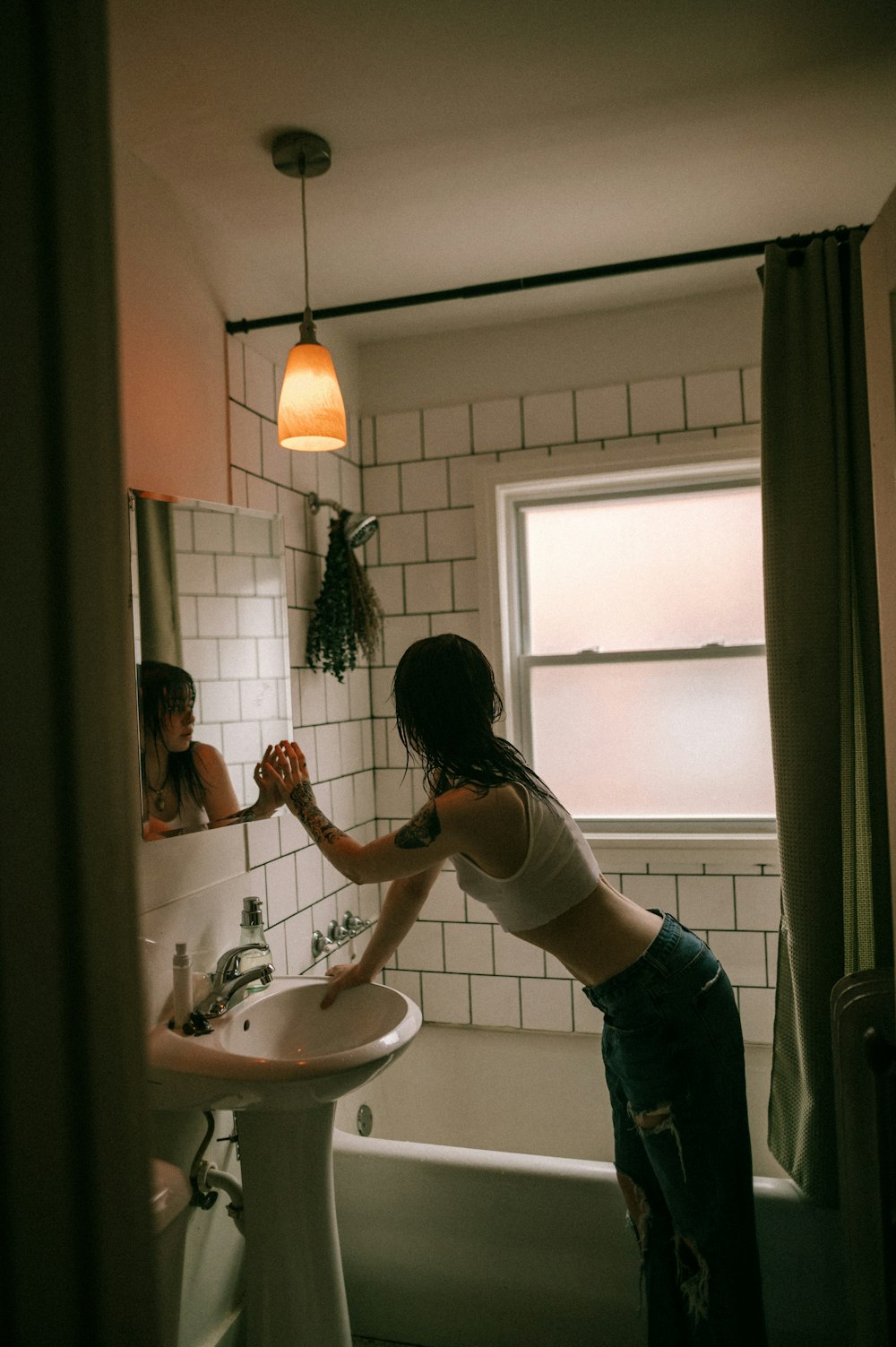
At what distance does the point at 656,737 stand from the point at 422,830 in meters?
1.46

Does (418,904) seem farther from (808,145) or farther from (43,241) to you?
(808,145)

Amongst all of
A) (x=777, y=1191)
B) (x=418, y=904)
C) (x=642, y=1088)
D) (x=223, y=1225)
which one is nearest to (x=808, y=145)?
(x=418, y=904)

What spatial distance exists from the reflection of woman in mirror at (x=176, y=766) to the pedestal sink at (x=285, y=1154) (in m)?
0.40

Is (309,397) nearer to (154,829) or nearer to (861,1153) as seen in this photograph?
(154,829)

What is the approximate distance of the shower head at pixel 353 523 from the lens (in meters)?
2.51

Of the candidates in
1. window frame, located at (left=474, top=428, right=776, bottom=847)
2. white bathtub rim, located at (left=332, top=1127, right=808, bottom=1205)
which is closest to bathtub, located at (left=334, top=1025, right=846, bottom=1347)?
white bathtub rim, located at (left=332, top=1127, right=808, bottom=1205)

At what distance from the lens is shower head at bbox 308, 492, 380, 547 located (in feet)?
8.23

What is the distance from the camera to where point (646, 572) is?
282 cm

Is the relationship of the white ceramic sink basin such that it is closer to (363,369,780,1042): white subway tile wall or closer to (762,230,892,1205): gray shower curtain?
(762,230,892,1205): gray shower curtain

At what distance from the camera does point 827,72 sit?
1620 millimetres

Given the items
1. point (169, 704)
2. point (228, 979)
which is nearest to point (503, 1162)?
point (228, 979)

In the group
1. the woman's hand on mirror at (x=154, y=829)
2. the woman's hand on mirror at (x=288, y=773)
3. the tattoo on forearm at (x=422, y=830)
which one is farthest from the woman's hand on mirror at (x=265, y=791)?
the tattoo on forearm at (x=422, y=830)

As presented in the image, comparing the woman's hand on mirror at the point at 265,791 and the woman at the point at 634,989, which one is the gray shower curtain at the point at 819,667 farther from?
the woman's hand on mirror at the point at 265,791

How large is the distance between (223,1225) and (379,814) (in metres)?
1.30
